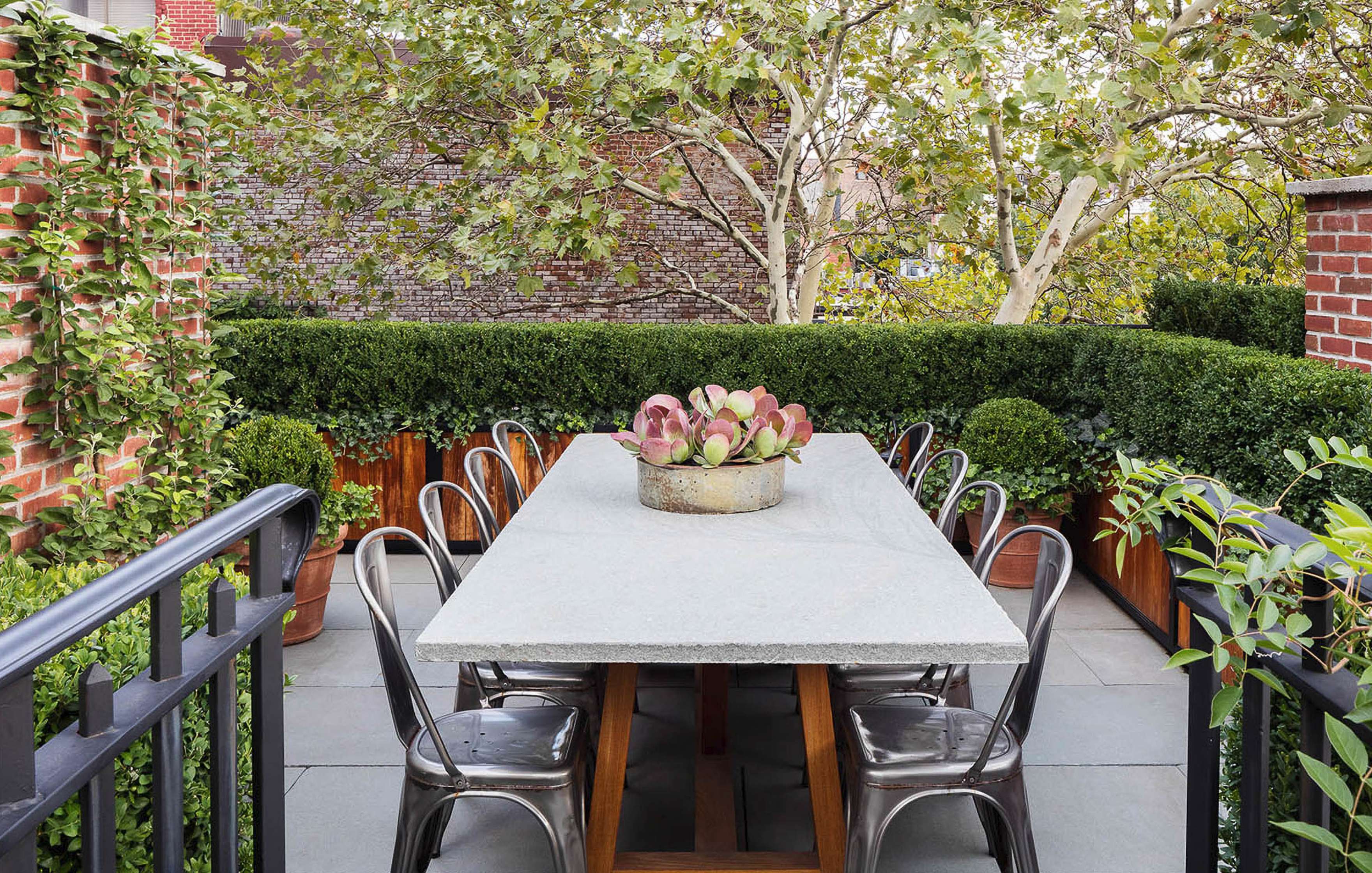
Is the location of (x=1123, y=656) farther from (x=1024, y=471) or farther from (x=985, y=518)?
(x=985, y=518)

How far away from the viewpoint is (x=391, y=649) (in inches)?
89.4

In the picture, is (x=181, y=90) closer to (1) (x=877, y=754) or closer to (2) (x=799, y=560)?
(2) (x=799, y=560)

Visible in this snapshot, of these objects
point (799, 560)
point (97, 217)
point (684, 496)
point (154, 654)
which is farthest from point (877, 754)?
point (97, 217)

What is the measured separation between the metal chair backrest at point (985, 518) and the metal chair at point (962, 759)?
0.92 ft

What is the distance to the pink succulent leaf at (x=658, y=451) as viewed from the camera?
119 inches

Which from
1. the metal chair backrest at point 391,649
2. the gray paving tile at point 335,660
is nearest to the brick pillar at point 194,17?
the gray paving tile at point 335,660

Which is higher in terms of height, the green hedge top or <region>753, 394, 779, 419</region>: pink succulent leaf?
the green hedge top

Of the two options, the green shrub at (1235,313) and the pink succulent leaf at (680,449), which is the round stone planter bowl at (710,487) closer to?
the pink succulent leaf at (680,449)

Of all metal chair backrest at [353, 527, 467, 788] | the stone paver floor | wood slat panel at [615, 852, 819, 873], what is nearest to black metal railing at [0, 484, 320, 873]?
metal chair backrest at [353, 527, 467, 788]

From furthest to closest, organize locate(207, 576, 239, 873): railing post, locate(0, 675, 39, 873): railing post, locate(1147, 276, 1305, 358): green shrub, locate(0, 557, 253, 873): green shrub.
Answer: locate(1147, 276, 1305, 358): green shrub, locate(0, 557, 253, 873): green shrub, locate(207, 576, 239, 873): railing post, locate(0, 675, 39, 873): railing post

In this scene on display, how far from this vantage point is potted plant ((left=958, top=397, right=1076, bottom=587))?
17.0 ft

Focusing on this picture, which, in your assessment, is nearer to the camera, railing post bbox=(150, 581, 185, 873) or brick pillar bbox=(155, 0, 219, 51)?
railing post bbox=(150, 581, 185, 873)

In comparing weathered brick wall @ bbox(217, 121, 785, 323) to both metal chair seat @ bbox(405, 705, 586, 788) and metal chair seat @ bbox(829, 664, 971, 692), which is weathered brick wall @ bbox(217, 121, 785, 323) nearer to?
metal chair seat @ bbox(829, 664, 971, 692)

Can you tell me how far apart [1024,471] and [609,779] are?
335cm
